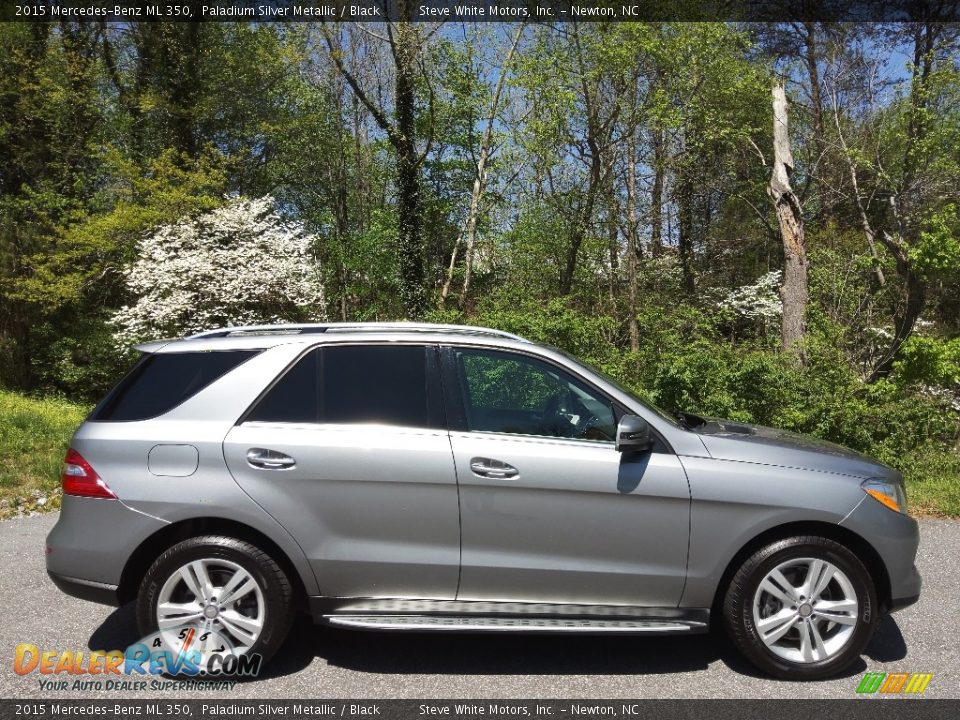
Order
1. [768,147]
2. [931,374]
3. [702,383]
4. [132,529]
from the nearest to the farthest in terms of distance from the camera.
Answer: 1. [132,529]
2. [702,383]
3. [931,374]
4. [768,147]

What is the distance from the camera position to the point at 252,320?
16.8 metres

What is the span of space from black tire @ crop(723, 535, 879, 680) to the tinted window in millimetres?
2828

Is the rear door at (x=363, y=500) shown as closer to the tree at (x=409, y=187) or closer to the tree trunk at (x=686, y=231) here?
the tree at (x=409, y=187)

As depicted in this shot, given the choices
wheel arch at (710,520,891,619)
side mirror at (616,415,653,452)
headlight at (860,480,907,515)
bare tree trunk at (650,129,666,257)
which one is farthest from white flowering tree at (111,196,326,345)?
headlight at (860,480,907,515)

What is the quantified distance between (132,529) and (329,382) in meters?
1.21

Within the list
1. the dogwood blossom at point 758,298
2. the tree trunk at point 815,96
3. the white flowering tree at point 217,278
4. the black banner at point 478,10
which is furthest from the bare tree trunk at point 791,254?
the white flowering tree at point 217,278

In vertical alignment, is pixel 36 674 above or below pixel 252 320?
below

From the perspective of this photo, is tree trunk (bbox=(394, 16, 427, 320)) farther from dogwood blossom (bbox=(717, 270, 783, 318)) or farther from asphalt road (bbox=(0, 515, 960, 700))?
asphalt road (bbox=(0, 515, 960, 700))

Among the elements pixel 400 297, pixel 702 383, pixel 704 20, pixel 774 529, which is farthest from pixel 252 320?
pixel 774 529

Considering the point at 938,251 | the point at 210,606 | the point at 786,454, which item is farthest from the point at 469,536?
the point at 938,251

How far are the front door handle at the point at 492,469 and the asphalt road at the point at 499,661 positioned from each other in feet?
3.38

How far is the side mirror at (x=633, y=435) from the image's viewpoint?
3.78m

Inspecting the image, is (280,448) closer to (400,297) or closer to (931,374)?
(931,374)

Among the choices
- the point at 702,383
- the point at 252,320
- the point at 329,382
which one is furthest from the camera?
the point at 252,320
